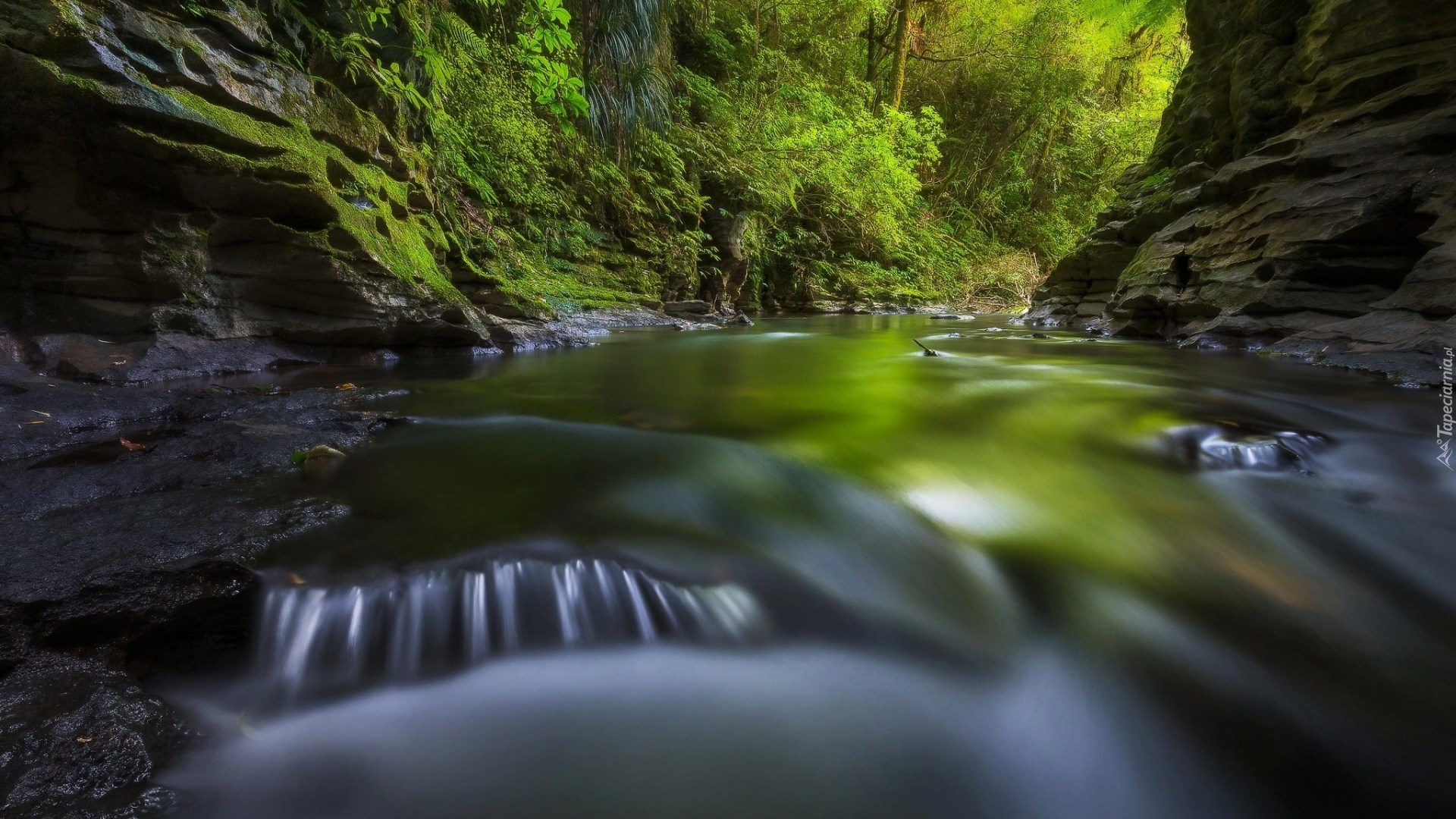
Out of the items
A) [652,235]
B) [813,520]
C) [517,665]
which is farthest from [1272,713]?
[652,235]

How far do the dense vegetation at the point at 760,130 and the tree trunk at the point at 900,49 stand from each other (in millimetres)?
78

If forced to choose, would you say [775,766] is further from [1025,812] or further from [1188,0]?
[1188,0]

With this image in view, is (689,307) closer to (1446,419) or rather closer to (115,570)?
(1446,419)

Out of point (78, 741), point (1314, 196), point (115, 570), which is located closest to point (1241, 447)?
point (78, 741)

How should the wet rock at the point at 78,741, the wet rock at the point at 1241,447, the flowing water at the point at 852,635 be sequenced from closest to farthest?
1. the wet rock at the point at 78,741
2. the flowing water at the point at 852,635
3. the wet rock at the point at 1241,447

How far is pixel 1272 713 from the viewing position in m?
1.30

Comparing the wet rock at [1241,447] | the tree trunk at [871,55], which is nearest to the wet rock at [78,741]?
the wet rock at [1241,447]

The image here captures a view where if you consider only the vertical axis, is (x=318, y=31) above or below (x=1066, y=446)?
above

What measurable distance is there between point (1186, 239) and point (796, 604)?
326 inches

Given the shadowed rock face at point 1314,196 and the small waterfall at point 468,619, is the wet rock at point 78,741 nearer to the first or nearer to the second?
the small waterfall at point 468,619

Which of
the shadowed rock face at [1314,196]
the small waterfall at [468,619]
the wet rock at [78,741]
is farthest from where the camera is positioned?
the shadowed rock face at [1314,196]

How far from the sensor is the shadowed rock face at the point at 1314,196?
460 cm

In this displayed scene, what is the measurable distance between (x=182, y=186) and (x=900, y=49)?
58.4ft

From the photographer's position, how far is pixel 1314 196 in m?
5.48
